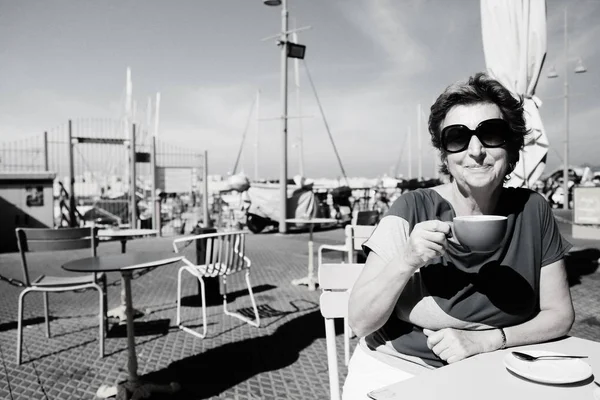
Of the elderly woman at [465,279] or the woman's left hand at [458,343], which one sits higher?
the elderly woman at [465,279]

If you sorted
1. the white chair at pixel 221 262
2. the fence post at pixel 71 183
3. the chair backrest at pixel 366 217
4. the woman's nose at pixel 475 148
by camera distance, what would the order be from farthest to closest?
the fence post at pixel 71 183 → the chair backrest at pixel 366 217 → the white chair at pixel 221 262 → the woman's nose at pixel 475 148

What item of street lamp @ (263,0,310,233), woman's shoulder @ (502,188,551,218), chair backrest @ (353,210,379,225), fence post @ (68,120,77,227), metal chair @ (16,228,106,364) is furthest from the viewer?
street lamp @ (263,0,310,233)

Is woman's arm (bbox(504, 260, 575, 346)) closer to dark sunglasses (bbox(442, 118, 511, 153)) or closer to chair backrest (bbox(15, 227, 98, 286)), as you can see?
dark sunglasses (bbox(442, 118, 511, 153))

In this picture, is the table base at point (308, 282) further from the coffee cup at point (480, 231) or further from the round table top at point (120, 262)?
the coffee cup at point (480, 231)

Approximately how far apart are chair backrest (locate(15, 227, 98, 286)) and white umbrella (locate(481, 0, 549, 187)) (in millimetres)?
4461

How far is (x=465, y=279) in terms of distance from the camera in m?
1.60

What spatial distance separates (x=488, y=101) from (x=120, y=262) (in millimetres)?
2630

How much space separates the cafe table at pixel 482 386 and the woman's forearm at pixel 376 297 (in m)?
0.31

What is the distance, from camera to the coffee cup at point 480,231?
47.6 inches

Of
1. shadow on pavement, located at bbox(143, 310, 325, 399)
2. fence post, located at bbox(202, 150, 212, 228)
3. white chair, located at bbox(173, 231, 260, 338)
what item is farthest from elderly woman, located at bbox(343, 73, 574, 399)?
fence post, located at bbox(202, 150, 212, 228)

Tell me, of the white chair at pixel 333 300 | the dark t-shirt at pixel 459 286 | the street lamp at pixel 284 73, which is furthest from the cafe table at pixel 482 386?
the street lamp at pixel 284 73

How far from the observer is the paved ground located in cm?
318

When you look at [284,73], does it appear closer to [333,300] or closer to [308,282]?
[308,282]

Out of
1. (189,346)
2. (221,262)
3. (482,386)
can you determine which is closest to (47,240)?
(189,346)
